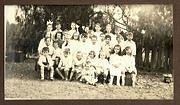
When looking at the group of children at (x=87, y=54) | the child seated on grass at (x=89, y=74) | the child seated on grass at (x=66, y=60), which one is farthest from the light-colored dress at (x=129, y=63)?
the child seated on grass at (x=66, y=60)

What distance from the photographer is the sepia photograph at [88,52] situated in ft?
4.69

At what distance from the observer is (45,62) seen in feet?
4.76

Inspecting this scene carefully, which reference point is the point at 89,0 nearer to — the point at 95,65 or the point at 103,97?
the point at 95,65

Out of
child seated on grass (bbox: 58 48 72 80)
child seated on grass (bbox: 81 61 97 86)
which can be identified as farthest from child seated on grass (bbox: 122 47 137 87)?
child seated on grass (bbox: 58 48 72 80)

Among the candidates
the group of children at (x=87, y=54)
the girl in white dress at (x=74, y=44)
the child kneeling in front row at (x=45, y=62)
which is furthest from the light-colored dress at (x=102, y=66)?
the child kneeling in front row at (x=45, y=62)

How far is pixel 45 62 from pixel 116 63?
0.36m

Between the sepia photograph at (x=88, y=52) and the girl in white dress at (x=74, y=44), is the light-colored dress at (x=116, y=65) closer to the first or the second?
the sepia photograph at (x=88, y=52)

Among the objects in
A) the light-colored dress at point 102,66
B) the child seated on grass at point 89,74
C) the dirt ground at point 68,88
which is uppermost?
the light-colored dress at point 102,66

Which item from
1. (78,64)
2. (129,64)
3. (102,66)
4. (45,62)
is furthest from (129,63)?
(45,62)

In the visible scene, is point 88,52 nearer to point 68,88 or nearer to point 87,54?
point 87,54

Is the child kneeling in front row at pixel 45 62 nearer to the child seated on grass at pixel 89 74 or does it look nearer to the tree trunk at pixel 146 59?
the child seated on grass at pixel 89 74

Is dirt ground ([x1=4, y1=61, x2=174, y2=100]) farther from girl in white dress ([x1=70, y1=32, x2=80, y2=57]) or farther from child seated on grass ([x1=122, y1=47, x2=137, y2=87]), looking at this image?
girl in white dress ([x1=70, y1=32, x2=80, y2=57])

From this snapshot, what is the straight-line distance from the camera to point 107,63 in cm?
145

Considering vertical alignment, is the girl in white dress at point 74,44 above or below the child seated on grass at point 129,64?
above
